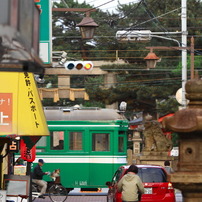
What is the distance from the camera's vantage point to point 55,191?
25750 mm

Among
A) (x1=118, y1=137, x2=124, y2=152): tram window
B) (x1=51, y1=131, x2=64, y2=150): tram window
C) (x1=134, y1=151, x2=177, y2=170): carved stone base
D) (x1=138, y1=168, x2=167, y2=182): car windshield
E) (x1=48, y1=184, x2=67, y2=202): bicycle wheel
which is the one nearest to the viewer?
(x1=138, y1=168, x2=167, y2=182): car windshield

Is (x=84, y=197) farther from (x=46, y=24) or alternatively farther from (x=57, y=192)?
(x=46, y=24)

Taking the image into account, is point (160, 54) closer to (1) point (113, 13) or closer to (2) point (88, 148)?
(1) point (113, 13)

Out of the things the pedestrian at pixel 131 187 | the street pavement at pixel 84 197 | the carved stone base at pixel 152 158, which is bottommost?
the street pavement at pixel 84 197

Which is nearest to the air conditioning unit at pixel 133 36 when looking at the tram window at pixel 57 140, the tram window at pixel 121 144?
the tram window at pixel 121 144

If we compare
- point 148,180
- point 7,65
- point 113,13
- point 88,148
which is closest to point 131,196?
point 148,180

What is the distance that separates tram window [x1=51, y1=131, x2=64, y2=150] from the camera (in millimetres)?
28594

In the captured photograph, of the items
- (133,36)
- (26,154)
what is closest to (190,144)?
(26,154)

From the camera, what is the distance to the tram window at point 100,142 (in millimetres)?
28453

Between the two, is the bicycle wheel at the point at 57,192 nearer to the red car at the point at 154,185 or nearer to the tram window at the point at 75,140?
the tram window at the point at 75,140

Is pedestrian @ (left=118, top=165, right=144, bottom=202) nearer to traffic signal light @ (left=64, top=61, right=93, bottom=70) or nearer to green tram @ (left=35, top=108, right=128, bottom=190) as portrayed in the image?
green tram @ (left=35, top=108, right=128, bottom=190)

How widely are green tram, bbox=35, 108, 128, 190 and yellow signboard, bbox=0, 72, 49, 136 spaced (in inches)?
471

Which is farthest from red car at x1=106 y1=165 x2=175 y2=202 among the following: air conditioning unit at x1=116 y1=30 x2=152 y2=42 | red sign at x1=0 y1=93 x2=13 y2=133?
air conditioning unit at x1=116 y1=30 x2=152 y2=42

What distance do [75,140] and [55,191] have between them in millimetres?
3248
